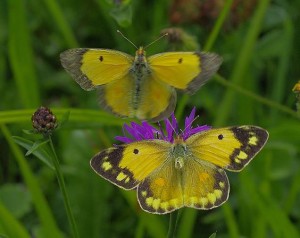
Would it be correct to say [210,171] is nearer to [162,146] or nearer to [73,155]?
[162,146]

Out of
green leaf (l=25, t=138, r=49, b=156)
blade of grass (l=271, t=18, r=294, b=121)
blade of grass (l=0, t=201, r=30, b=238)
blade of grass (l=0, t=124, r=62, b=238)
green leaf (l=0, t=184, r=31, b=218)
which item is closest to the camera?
green leaf (l=25, t=138, r=49, b=156)

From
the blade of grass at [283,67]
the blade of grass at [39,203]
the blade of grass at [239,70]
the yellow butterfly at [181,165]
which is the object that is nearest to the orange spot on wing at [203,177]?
the yellow butterfly at [181,165]

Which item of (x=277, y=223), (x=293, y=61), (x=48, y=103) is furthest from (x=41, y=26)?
(x=277, y=223)

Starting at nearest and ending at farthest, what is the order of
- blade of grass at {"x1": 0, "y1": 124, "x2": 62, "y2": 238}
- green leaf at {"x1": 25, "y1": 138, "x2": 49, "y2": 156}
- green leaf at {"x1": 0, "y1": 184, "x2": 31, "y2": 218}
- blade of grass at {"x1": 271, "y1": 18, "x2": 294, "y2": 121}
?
green leaf at {"x1": 25, "y1": 138, "x2": 49, "y2": 156} < blade of grass at {"x1": 0, "y1": 124, "x2": 62, "y2": 238} < green leaf at {"x1": 0, "y1": 184, "x2": 31, "y2": 218} < blade of grass at {"x1": 271, "y1": 18, "x2": 294, "y2": 121}

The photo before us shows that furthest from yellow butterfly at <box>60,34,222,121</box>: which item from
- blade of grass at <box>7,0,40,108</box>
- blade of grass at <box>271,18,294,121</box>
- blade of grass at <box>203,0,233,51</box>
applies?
blade of grass at <box>271,18,294,121</box>

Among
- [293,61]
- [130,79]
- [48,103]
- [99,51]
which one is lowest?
[48,103]

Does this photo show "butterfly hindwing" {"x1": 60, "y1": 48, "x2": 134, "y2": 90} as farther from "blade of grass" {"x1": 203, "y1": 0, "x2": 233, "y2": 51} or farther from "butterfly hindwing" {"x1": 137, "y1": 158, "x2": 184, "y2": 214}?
"blade of grass" {"x1": 203, "y1": 0, "x2": 233, "y2": 51}
